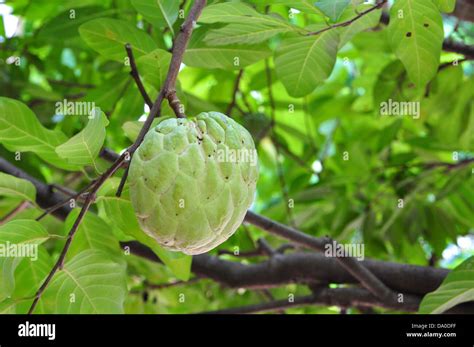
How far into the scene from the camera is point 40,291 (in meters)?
1.36

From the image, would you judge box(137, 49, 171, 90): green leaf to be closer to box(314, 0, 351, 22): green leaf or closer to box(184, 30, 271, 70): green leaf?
box(184, 30, 271, 70): green leaf

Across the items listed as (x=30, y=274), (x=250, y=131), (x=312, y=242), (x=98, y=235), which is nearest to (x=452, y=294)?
(x=312, y=242)

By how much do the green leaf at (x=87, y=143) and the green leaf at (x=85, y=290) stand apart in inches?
9.3

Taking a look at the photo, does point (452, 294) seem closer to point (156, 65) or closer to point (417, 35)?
point (417, 35)

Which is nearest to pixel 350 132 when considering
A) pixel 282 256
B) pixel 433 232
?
pixel 433 232

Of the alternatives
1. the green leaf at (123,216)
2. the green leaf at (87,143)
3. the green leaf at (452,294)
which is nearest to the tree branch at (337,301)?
the green leaf at (452,294)

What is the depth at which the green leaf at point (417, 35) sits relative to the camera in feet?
4.80

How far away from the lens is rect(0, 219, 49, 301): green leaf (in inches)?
50.5

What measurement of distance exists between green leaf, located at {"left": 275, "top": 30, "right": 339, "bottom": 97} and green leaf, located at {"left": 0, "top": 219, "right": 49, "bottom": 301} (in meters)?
0.65

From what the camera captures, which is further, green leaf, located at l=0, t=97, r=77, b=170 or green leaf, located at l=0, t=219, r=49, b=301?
green leaf, located at l=0, t=97, r=77, b=170

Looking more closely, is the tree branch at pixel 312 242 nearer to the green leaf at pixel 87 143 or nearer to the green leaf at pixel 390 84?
the green leaf at pixel 87 143

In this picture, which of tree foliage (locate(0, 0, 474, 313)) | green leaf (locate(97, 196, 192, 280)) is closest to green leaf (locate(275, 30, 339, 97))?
Result: tree foliage (locate(0, 0, 474, 313))
